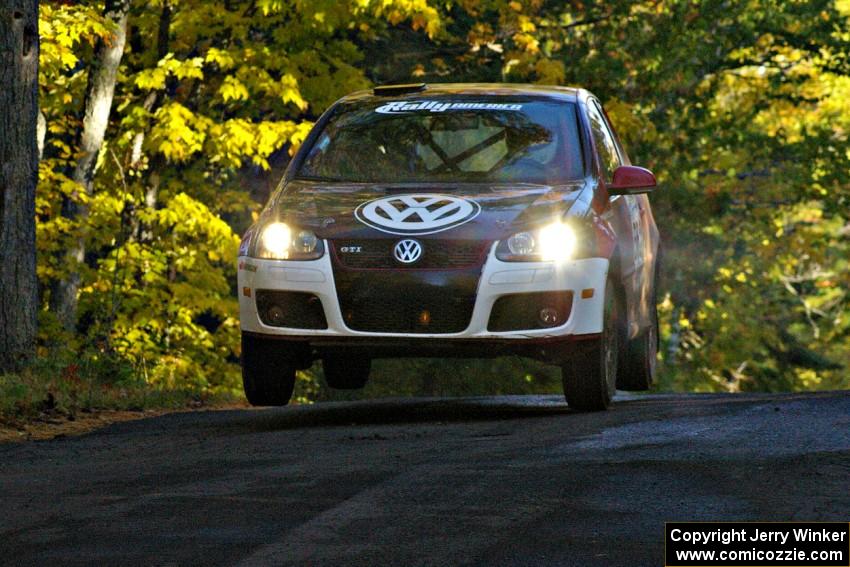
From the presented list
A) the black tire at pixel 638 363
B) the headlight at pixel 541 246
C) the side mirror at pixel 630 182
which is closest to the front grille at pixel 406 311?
the headlight at pixel 541 246

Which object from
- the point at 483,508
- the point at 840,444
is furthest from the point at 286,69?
the point at 483,508

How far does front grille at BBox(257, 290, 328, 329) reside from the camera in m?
10.3

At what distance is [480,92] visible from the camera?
Result: 11914mm

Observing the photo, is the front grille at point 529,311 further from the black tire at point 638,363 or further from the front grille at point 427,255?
the black tire at point 638,363

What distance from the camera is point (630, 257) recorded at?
11.7 meters

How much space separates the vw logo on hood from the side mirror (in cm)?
124

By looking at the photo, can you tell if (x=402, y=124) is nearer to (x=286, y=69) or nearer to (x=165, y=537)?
(x=165, y=537)

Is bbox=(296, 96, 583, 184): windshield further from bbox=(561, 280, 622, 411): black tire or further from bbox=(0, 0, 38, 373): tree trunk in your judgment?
bbox=(0, 0, 38, 373): tree trunk

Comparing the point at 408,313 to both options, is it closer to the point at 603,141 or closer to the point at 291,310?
the point at 291,310

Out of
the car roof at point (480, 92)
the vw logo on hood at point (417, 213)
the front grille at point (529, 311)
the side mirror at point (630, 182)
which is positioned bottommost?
the front grille at point (529, 311)

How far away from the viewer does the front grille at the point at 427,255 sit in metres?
9.99

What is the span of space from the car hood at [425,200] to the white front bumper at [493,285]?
0.21 meters

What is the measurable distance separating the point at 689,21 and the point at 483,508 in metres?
23.2

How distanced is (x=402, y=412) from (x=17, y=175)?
4314 millimetres
